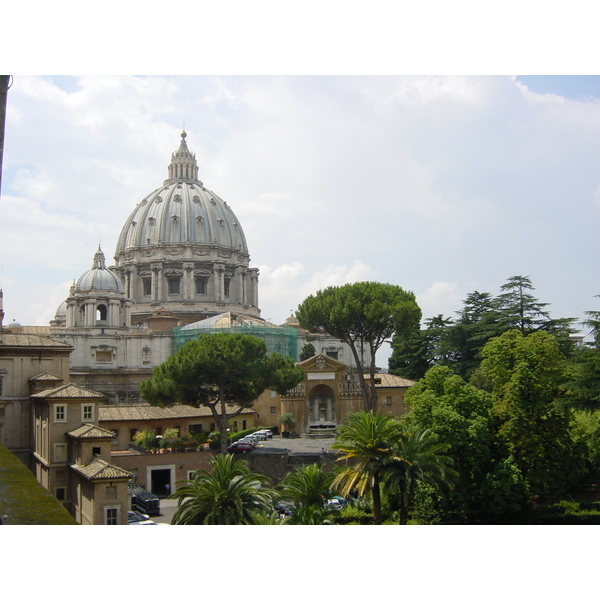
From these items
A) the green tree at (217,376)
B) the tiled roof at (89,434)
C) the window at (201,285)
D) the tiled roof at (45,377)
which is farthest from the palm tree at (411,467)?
the window at (201,285)

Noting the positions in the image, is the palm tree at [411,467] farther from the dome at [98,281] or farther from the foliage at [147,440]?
the dome at [98,281]

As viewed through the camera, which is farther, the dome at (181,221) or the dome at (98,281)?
the dome at (181,221)

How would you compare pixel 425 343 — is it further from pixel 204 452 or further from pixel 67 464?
pixel 67 464

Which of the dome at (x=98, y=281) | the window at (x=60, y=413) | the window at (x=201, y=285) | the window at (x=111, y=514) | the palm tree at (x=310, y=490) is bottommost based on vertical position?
the window at (x=111, y=514)

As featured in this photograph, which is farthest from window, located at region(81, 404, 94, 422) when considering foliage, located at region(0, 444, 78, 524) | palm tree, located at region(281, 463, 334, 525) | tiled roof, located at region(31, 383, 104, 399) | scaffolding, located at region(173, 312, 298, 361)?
scaffolding, located at region(173, 312, 298, 361)

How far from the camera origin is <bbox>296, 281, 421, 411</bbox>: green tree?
37844 mm

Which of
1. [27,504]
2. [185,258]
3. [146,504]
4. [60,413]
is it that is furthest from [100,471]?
[185,258]

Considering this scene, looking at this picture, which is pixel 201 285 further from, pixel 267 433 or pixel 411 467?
pixel 411 467

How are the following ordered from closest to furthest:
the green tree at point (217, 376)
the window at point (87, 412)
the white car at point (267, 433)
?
the window at point (87, 412) < the green tree at point (217, 376) < the white car at point (267, 433)

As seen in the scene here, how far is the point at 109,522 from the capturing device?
22.0 metres

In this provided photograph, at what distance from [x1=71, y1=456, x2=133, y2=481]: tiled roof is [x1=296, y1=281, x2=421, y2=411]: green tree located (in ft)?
56.2

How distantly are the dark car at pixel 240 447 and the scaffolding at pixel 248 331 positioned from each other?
783 inches

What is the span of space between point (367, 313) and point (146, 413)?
13.2 meters

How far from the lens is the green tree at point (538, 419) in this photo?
2095 centimetres
